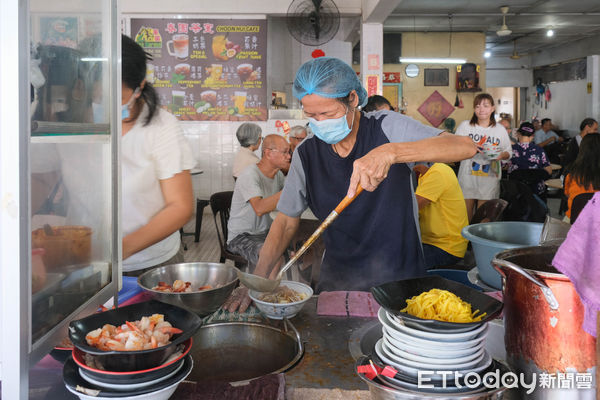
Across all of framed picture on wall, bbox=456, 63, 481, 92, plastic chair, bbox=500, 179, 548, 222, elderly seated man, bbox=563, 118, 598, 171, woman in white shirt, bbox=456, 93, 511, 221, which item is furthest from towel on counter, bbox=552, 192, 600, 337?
framed picture on wall, bbox=456, 63, 481, 92

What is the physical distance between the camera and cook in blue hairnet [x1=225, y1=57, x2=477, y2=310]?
232 cm

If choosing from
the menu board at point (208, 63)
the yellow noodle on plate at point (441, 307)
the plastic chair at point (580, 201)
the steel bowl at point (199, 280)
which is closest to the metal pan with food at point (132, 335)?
the steel bowl at point (199, 280)

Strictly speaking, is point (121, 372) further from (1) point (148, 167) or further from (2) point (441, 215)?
(2) point (441, 215)

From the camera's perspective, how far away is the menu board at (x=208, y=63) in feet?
26.7

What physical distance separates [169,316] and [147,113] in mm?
1251

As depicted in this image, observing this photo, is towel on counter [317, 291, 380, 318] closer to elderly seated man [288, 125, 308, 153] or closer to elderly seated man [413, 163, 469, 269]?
elderly seated man [413, 163, 469, 269]

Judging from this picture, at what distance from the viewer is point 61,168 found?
4.18 ft

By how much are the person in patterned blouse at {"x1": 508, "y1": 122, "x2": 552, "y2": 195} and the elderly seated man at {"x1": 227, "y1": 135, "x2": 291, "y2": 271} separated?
406 centimetres

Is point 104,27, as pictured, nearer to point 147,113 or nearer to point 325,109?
point 147,113

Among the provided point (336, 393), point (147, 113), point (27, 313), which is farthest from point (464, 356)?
point (147, 113)

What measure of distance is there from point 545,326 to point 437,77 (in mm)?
12243

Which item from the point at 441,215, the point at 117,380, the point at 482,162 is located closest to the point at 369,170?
the point at 117,380

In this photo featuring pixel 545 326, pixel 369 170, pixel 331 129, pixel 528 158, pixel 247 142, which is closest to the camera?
pixel 545 326

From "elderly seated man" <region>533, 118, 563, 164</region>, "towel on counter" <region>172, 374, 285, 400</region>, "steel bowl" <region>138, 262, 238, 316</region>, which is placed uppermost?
"elderly seated man" <region>533, 118, 563, 164</region>
